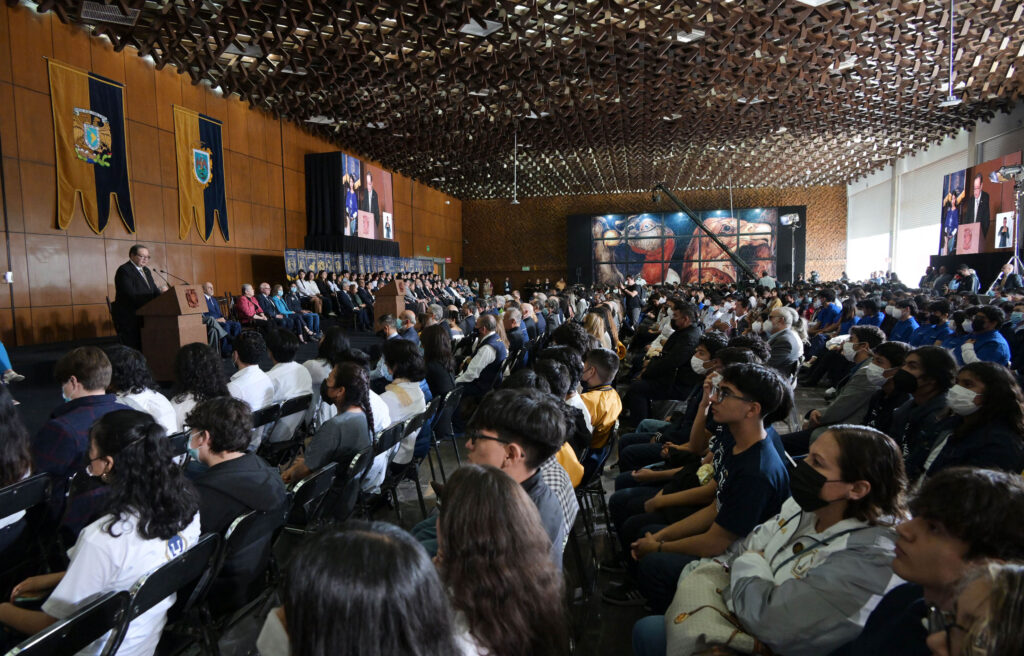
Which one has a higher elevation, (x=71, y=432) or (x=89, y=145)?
(x=89, y=145)

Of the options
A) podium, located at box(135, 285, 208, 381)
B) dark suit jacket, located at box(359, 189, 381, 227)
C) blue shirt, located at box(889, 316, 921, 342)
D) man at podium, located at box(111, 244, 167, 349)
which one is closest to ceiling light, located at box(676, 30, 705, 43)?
blue shirt, located at box(889, 316, 921, 342)

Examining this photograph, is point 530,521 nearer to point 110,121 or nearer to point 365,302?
point 110,121

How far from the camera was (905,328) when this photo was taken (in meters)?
6.46

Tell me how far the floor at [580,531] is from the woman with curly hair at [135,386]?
4.41 ft

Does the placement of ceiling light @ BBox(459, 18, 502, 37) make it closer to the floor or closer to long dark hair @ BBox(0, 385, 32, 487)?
the floor

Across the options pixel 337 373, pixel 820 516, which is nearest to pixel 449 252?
pixel 337 373

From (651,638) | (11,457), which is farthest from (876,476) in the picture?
(11,457)

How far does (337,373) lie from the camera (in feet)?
9.16

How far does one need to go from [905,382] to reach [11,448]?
4159 mm

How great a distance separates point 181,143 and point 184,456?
9739mm

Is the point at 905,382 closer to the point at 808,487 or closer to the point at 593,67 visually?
the point at 808,487

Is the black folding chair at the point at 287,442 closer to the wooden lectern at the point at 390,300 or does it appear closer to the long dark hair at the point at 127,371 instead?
the long dark hair at the point at 127,371

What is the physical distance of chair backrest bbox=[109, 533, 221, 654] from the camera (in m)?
1.38

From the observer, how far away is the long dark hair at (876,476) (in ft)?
4.78
